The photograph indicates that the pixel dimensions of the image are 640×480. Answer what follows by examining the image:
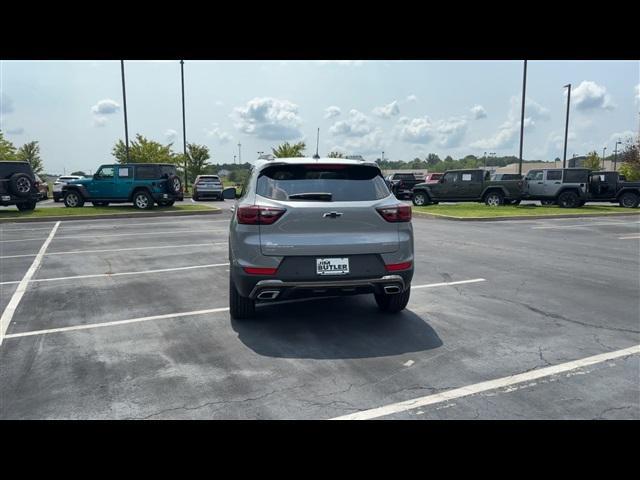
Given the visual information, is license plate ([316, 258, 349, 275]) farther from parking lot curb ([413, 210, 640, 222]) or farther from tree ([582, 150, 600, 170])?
tree ([582, 150, 600, 170])

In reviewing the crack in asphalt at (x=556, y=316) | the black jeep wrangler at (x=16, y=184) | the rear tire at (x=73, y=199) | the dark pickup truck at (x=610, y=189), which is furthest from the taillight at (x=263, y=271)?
the dark pickup truck at (x=610, y=189)

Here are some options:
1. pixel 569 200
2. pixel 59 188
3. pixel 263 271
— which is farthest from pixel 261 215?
pixel 59 188

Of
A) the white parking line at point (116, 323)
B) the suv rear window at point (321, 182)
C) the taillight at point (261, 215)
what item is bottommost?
the white parking line at point (116, 323)

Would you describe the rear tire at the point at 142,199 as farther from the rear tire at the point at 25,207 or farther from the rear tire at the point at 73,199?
the rear tire at the point at 25,207

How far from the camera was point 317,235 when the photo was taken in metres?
4.82

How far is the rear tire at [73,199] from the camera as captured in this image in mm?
21781

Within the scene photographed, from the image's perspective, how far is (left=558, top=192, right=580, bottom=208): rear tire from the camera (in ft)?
74.0

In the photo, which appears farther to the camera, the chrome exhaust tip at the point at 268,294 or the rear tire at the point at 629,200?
the rear tire at the point at 629,200

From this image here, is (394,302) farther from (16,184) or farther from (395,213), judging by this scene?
(16,184)

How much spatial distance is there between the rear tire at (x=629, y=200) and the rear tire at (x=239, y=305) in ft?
80.2

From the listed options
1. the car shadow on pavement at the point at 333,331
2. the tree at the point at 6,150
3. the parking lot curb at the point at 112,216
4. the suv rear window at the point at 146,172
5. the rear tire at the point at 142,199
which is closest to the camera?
the car shadow on pavement at the point at 333,331

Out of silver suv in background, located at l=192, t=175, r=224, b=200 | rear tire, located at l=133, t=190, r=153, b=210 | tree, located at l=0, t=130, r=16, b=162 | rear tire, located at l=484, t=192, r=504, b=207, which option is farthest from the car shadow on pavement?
tree, located at l=0, t=130, r=16, b=162
